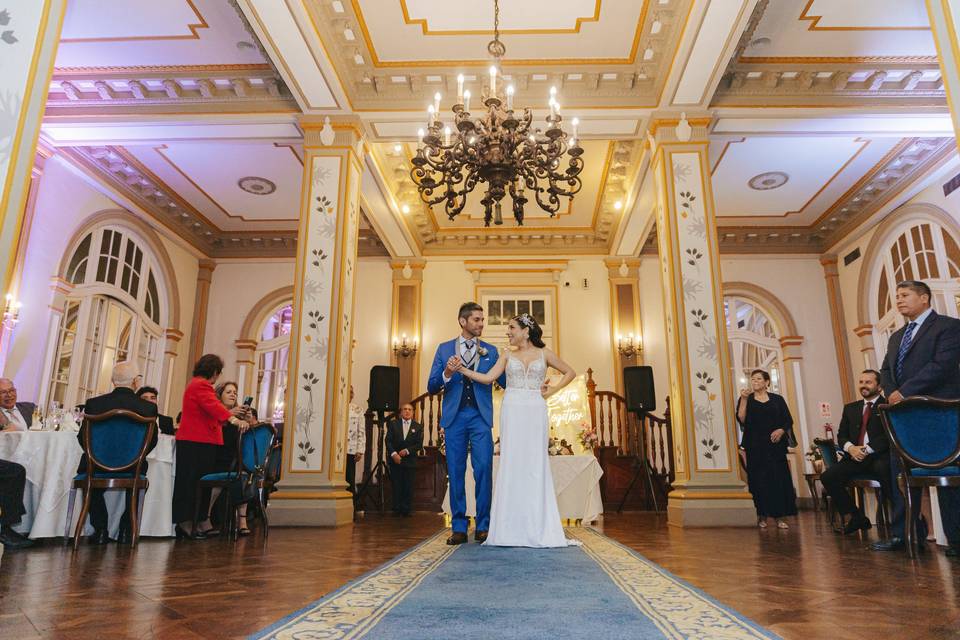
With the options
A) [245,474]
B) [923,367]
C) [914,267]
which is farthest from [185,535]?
[914,267]

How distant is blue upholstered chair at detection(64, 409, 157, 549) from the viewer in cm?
401

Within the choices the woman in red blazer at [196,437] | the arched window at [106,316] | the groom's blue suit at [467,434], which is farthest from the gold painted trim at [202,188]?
the groom's blue suit at [467,434]

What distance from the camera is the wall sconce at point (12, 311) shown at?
21.9ft

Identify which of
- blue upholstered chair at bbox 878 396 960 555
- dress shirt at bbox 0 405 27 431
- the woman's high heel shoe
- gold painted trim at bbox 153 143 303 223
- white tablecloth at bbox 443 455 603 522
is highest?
gold painted trim at bbox 153 143 303 223

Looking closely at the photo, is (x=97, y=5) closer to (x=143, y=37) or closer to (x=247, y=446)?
(x=143, y=37)

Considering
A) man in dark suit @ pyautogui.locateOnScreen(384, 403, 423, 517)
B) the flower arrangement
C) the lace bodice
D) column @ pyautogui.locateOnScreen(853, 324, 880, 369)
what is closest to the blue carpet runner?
the lace bodice

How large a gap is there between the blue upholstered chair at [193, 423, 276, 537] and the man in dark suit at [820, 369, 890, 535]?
165 inches

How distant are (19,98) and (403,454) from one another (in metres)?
6.07

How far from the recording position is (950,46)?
6.77ft

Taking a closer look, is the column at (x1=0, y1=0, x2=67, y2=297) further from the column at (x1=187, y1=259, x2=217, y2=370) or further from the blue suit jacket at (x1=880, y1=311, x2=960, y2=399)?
the column at (x1=187, y1=259, x2=217, y2=370)

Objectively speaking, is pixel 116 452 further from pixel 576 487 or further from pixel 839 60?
pixel 839 60

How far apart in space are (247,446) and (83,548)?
3.73 feet

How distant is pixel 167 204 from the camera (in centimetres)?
937

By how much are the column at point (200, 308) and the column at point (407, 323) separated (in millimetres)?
3287
